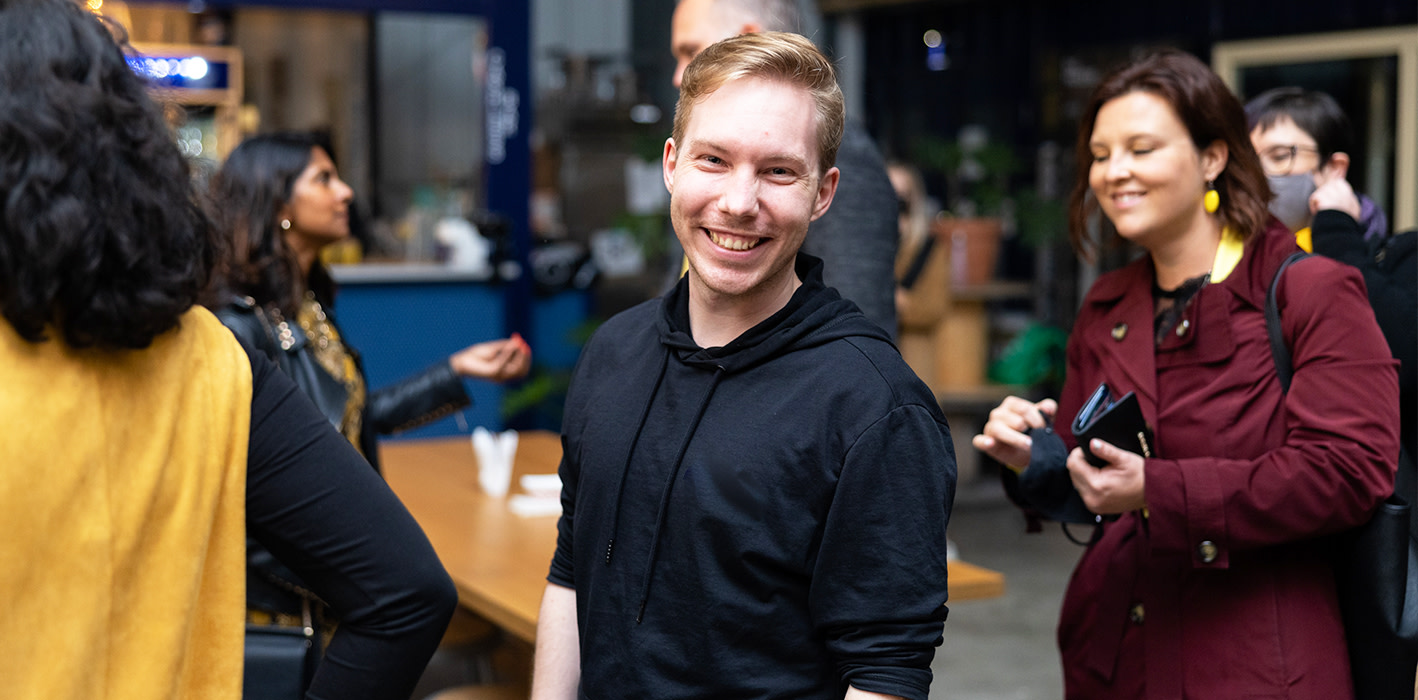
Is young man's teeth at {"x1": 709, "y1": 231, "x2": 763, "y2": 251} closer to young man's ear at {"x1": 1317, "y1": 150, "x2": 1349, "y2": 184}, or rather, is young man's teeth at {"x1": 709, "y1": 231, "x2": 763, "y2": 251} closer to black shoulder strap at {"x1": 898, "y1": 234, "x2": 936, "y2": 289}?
young man's ear at {"x1": 1317, "y1": 150, "x2": 1349, "y2": 184}

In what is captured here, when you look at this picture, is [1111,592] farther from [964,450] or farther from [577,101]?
[577,101]

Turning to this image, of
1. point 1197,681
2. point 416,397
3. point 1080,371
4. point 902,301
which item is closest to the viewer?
point 1197,681

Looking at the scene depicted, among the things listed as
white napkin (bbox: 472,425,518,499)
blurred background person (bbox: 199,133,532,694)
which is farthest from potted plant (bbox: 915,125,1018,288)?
blurred background person (bbox: 199,133,532,694)

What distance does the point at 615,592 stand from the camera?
4.45ft

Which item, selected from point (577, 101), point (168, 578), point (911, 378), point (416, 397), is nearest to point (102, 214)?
point (168, 578)

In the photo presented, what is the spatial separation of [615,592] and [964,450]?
6073mm

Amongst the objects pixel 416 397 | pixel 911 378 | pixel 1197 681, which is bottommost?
pixel 1197 681

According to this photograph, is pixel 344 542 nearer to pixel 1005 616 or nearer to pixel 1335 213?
pixel 1335 213

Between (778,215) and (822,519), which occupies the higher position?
(778,215)

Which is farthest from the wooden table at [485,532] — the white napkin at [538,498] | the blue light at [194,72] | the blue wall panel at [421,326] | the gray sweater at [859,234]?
the blue light at [194,72]

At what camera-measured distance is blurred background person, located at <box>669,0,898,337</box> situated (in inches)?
88.4

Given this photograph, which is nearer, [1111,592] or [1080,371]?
[1111,592]

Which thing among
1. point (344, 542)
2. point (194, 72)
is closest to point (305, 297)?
point (344, 542)

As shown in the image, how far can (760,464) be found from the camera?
1270 mm
